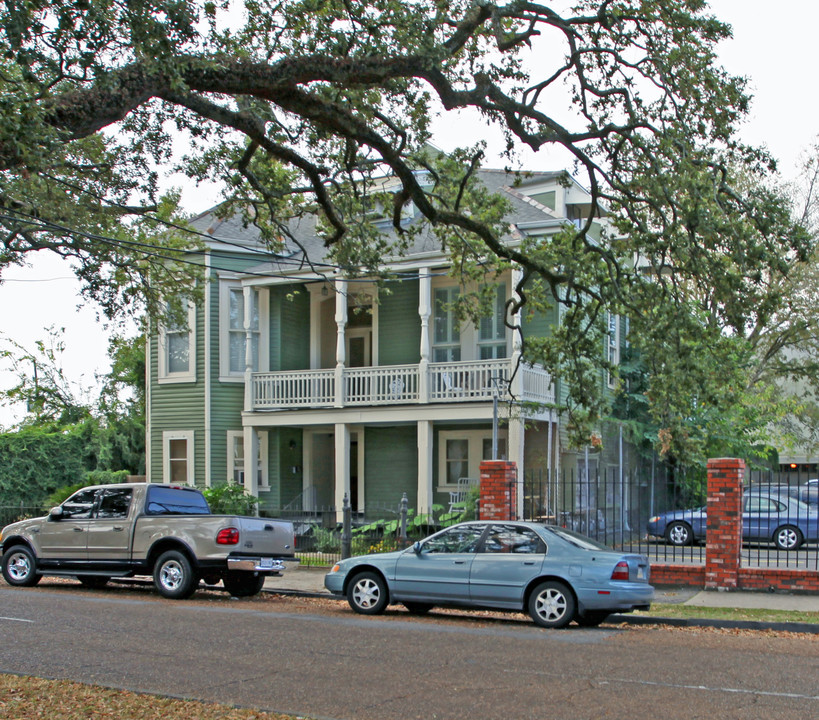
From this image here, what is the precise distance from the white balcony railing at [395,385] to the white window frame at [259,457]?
56.7 inches

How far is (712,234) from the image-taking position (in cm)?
1203

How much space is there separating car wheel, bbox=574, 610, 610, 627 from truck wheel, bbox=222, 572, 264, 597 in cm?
594

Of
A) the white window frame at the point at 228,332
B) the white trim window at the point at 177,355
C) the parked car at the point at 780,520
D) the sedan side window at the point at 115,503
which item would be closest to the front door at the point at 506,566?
the sedan side window at the point at 115,503

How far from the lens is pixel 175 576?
1558 centimetres

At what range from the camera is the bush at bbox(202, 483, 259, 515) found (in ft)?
81.1

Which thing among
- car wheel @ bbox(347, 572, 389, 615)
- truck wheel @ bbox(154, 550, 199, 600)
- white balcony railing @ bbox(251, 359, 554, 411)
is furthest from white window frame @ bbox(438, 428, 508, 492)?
car wheel @ bbox(347, 572, 389, 615)

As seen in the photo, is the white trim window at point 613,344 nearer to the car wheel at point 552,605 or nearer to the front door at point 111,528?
the front door at point 111,528

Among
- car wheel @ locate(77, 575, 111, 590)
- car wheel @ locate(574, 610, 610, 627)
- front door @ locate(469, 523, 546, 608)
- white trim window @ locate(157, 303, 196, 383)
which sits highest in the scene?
white trim window @ locate(157, 303, 196, 383)

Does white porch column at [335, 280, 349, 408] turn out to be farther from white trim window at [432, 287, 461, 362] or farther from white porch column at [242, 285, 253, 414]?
white porch column at [242, 285, 253, 414]

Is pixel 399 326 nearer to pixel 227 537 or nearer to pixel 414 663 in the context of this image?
pixel 227 537

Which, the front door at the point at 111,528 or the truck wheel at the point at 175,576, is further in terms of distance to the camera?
the front door at the point at 111,528

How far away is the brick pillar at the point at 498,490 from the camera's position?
665 inches

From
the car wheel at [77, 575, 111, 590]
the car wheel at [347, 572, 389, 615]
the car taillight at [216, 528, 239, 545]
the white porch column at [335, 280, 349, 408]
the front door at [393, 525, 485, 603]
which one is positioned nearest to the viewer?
the front door at [393, 525, 485, 603]

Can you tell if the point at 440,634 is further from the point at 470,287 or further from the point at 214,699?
the point at 470,287
